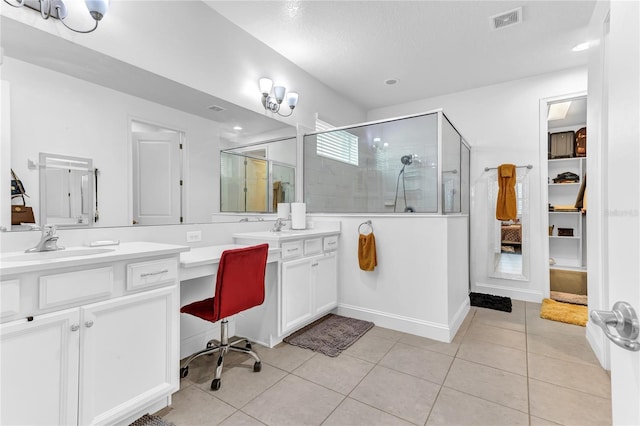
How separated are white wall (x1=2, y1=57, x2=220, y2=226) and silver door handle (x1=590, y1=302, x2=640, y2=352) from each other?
2.31m

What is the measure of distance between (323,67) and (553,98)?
2845 mm

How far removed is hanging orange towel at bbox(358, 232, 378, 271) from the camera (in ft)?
9.86

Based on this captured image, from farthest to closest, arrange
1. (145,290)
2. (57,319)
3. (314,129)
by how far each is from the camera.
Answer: (314,129) < (145,290) < (57,319)

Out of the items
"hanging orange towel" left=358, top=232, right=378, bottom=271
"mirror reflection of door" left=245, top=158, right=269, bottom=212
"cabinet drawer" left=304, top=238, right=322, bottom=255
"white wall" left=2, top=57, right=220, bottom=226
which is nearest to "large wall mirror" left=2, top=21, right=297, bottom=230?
"white wall" left=2, top=57, right=220, bottom=226

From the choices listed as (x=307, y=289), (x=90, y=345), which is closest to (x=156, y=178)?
(x=90, y=345)

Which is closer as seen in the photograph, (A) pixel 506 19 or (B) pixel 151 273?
(B) pixel 151 273

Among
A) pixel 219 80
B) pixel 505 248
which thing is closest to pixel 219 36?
pixel 219 80

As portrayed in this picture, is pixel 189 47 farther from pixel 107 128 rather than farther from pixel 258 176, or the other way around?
pixel 258 176

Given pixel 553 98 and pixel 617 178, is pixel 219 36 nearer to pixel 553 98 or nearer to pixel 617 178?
pixel 617 178

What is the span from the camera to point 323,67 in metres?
3.61

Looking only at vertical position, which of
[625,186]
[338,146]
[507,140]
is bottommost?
[625,186]

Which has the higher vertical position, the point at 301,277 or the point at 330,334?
the point at 301,277

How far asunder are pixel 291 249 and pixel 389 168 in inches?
54.7

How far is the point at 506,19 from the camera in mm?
2756
